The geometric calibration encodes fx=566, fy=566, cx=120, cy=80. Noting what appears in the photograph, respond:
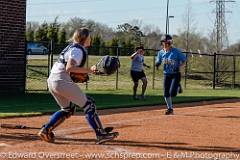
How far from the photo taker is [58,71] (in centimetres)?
882

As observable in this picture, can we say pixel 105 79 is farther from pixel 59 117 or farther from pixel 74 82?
pixel 74 82

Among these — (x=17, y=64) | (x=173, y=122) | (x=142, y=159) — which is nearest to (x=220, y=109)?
(x=173, y=122)

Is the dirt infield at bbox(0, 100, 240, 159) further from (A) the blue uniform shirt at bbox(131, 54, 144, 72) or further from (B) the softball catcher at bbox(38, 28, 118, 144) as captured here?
(A) the blue uniform shirt at bbox(131, 54, 144, 72)

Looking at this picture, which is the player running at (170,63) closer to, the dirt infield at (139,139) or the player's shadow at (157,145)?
the dirt infield at (139,139)

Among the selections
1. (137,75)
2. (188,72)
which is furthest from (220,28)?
(137,75)

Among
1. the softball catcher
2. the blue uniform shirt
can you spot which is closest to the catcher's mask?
the softball catcher

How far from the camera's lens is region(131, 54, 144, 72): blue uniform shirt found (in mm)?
19178

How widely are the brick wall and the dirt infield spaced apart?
Answer: 6318 mm

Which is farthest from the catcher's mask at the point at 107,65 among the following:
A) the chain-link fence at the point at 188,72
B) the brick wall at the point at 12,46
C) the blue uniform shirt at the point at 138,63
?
the chain-link fence at the point at 188,72

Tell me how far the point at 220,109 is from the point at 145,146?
295 inches

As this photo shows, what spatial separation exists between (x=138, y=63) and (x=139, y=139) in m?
9.93

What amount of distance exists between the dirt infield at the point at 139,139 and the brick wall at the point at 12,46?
6.32 meters

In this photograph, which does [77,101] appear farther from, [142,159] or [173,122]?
[173,122]

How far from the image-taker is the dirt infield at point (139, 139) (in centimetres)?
802
